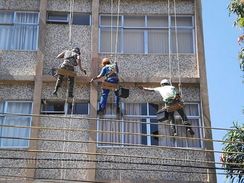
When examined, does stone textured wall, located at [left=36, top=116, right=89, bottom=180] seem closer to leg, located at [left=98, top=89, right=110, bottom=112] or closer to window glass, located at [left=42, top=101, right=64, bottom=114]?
window glass, located at [left=42, top=101, right=64, bottom=114]

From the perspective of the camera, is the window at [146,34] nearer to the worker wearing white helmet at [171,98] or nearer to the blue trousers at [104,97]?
the blue trousers at [104,97]

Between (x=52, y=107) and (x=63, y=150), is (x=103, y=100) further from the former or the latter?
(x=63, y=150)

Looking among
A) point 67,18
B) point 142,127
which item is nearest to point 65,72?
point 67,18

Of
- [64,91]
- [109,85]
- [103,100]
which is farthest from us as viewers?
[64,91]

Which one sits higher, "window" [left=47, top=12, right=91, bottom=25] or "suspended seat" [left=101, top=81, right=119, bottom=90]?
"window" [left=47, top=12, right=91, bottom=25]

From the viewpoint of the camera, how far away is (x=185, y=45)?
15883 millimetres

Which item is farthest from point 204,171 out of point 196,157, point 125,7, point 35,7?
point 35,7

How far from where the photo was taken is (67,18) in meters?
16.1

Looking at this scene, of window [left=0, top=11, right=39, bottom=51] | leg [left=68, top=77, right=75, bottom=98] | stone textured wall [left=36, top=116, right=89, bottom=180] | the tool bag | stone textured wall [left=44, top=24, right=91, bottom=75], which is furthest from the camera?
window [left=0, top=11, right=39, bottom=51]

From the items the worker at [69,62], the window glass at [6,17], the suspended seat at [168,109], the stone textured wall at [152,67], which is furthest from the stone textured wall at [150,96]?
the window glass at [6,17]

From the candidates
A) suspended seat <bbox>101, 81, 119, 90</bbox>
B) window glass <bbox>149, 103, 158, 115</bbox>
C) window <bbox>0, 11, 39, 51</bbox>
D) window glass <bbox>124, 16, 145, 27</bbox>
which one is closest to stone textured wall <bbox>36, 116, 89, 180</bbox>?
suspended seat <bbox>101, 81, 119, 90</bbox>

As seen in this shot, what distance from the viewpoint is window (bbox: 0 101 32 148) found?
46.9 ft

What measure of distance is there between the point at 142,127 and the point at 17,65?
4.23m

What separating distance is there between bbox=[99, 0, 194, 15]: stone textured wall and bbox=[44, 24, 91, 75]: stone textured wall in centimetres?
103
